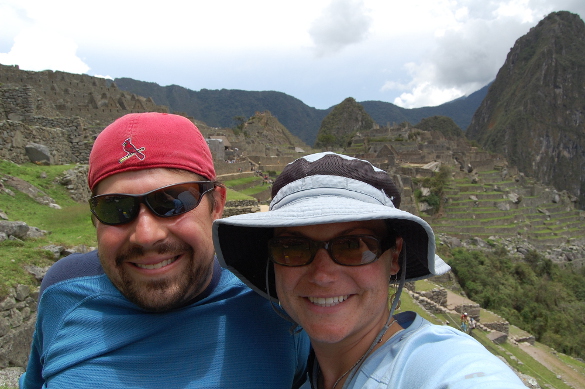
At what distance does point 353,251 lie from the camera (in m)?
1.51

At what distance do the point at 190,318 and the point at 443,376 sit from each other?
1090mm

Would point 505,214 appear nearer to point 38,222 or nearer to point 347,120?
point 38,222

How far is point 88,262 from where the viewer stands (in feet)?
6.22

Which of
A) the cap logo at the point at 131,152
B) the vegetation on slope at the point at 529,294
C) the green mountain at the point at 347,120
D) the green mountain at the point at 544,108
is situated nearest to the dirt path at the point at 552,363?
the vegetation on slope at the point at 529,294

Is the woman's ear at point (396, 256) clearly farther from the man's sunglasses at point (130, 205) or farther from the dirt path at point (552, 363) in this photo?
the dirt path at point (552, 363)

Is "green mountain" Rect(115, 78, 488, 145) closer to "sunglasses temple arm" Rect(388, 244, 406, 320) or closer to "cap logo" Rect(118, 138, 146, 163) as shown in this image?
"cap logo" Rect(118, 138, 146, 163)

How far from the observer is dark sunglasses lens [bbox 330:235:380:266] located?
151cm

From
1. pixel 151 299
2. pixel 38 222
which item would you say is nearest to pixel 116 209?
pixel 151 299

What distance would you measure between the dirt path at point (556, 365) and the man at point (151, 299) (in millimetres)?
13843

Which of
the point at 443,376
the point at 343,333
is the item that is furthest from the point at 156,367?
the point at 443,376

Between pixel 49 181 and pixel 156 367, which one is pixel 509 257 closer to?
pixel 49 181

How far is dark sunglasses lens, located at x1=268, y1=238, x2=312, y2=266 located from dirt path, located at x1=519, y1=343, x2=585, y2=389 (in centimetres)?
1387

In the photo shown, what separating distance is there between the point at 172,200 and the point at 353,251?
844 mm

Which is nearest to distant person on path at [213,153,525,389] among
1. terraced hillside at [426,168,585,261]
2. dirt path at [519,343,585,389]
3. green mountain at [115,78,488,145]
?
dirt path at [519,343,585,389]
